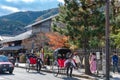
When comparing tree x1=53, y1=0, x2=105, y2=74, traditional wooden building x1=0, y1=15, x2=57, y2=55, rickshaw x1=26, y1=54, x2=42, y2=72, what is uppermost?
traditional wooden building x1=0, y1=15, x2=57, y2=55

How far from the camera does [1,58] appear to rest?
101 feet

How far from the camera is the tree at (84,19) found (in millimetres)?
26156

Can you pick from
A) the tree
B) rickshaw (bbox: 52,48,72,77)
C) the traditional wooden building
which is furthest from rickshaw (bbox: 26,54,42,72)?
the traditional wooden building

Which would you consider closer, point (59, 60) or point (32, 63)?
point (59, 60)

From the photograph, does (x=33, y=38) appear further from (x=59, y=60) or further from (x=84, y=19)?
(x=84, y=19)

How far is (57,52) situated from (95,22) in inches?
179

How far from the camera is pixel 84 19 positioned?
26469 mm

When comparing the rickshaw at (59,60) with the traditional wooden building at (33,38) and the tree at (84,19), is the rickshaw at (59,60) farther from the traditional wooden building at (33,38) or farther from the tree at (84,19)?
the traditional wooden building at (33,38)

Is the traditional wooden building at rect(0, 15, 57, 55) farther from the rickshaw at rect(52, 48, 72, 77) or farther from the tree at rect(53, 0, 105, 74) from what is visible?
the tree at rect(53, 0, 105, 74)

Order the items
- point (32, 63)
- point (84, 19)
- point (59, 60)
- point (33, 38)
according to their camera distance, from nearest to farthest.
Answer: point (84, 19)
point (59, 60)
point (32, 63)
point (33, 38)

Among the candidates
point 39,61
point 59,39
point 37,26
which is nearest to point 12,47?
point 37,26

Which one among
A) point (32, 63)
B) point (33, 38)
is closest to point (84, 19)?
point (32, 63)

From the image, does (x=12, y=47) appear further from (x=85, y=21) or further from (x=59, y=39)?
(x=85, y=21)

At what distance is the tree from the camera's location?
26156 millimetres
